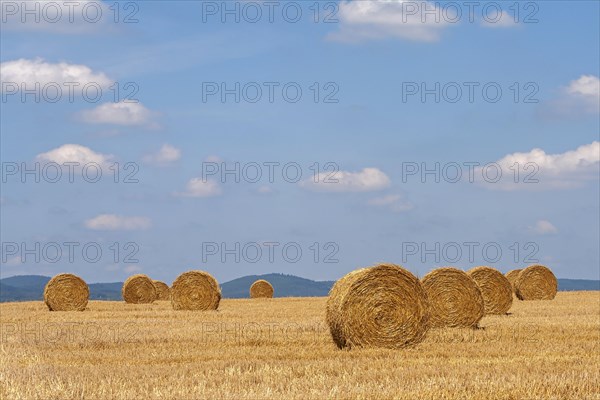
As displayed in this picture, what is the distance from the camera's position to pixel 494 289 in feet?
89.9

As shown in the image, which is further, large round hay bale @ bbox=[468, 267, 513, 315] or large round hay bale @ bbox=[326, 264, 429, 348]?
large round hay bale @ bbox=[468, 267, 513, 315]

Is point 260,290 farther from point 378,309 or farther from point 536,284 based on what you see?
point 378,309

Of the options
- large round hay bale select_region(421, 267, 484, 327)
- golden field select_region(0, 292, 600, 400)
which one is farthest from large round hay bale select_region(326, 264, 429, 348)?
large round hay bale select_region(421, 267, 484, 327)

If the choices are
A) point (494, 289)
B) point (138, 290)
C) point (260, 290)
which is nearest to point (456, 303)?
point (494, 289)

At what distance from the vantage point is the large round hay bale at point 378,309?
1634cm

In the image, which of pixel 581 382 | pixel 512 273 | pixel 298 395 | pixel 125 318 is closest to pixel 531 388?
pixel 581 382

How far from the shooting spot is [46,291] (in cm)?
3209

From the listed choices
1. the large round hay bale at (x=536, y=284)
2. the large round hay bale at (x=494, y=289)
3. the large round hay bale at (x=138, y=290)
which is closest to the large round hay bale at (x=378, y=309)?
the large round hay bale at (x=494, y=289)

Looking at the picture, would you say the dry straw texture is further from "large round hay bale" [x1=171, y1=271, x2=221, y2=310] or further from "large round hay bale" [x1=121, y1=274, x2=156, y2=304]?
"large round hay bale" [x1=171, y1=271, x2=221, y2=310]

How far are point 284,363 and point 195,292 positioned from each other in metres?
17.4

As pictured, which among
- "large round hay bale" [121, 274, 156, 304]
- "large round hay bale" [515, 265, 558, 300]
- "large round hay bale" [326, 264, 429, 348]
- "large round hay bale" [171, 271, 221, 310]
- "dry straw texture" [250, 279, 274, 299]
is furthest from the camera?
"dry straw texture" [250, 279, 274, 299]

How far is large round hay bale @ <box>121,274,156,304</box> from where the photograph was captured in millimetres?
37594

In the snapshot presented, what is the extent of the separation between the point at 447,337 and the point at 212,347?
528cm

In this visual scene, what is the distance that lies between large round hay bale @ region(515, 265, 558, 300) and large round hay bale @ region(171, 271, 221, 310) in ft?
45.1
